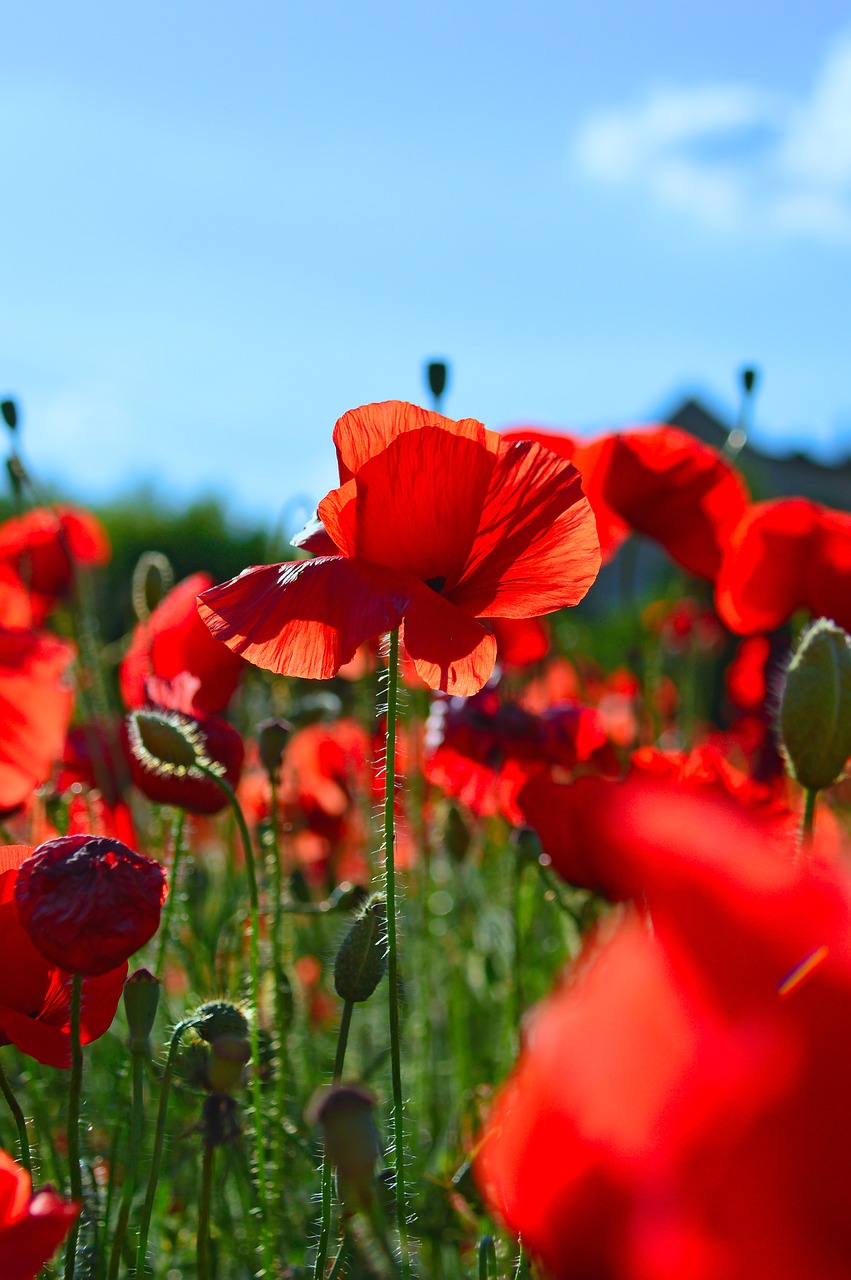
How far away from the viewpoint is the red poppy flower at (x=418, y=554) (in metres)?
0.75

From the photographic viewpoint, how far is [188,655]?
1349 mm

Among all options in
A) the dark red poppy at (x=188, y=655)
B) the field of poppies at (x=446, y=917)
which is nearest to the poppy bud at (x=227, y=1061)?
the field of poppies at (x=446, y=917)

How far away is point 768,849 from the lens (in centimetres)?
37

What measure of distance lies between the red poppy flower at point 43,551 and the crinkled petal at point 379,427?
1.13 metres

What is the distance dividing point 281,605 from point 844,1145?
51 cm

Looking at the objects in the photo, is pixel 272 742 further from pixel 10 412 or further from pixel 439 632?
pixel 10 412

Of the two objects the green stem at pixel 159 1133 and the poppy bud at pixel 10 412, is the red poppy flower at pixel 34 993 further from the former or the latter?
the poppy bud at pixel 10 412

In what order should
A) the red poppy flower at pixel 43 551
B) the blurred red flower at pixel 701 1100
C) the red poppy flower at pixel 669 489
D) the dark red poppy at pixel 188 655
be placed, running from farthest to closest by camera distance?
1. the red poppy flower at pixel 43 551
2. the red poppy flower at pixel 669 489
3. the dark red poppy at pixel 188 655
4. the blurred red flower at pixel 701 1100

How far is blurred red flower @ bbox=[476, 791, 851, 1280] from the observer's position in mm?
310

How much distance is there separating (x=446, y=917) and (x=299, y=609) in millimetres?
1500

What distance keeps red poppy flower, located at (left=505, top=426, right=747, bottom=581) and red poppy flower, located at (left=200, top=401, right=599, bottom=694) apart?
2.03ft

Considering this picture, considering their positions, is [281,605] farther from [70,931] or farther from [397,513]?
[70,931]

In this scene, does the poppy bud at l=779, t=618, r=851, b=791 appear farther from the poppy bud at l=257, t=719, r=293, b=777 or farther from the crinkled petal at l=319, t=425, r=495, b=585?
the poppy bud at l=257, t=719, r=293, b=777

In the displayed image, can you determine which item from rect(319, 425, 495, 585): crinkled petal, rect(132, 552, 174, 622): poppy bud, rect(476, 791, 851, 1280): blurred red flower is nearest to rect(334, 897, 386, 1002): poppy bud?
rect(319, 425, 495, 585): crinkled petal
